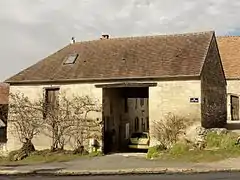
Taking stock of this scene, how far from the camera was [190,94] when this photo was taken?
24312 millimetres

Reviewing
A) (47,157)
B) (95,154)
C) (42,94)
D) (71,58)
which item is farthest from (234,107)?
(47,157)

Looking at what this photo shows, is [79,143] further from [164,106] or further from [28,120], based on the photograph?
[164,106]

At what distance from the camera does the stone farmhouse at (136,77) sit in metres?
24.7

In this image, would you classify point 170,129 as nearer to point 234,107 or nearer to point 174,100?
point 174,100

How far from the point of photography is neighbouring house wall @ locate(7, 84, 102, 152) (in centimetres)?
2634

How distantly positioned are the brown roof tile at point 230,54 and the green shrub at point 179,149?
16227 millimetres

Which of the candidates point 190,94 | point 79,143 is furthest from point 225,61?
point 79,143

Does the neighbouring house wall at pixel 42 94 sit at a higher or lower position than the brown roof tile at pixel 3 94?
lower

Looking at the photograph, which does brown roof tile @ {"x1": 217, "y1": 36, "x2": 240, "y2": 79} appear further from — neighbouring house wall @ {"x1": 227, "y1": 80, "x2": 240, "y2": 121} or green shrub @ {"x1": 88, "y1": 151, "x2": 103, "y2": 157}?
green shrub @ {"x1": 88, "y1": 151, "x2": 103, "y2": 157}

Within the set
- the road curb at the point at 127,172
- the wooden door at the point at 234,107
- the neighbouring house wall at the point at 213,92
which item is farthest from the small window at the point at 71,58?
the wooden door at the point at 234,107

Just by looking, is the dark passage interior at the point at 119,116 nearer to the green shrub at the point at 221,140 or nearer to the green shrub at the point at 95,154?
the green shrub at the point at 95,154

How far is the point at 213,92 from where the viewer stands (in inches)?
1081

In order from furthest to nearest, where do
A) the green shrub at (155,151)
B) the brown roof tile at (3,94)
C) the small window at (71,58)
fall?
1. the brown roof tile at (3,94)
2. the small window at (71,58)
3. the green shrub at (155,151)

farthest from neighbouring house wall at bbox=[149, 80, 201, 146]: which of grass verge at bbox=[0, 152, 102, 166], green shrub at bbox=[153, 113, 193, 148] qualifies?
grass verge at bbox=[0, 152, 102, 166]
